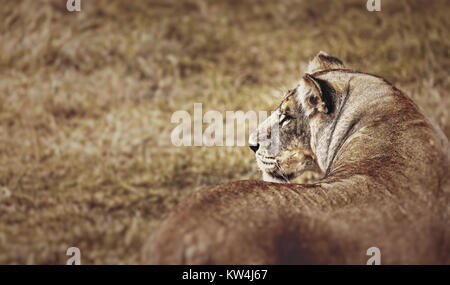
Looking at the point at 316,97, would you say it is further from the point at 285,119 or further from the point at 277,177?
the point at 277,177

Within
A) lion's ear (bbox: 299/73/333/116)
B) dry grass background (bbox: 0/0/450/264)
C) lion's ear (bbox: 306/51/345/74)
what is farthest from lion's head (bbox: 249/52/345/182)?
dry grass background (bbox: 0/0/450/264)

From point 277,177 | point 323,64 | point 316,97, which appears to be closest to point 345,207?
point 316,97

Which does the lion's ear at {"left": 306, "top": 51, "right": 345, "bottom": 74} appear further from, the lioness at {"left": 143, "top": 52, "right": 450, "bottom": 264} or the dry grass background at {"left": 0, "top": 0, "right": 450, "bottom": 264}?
the dry grass background at {"left": 0, "top": 0, "right": 450, "bottom": 264}

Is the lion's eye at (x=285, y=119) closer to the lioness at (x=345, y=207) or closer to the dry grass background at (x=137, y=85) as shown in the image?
the lioness at (x=345, y=207)

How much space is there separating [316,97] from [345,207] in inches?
43.1

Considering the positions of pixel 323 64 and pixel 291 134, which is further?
pixel 323 64

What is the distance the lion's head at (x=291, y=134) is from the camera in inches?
131

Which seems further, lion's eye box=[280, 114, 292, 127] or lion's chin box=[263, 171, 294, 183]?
lion's chin box=[263, 171, 294, 183]

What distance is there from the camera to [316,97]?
10.8 feet

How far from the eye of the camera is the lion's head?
3.33 m

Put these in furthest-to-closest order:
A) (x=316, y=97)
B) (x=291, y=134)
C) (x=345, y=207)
Answer: (x=291, y=134)
(x=316, y=97)
(x=345, y=207)

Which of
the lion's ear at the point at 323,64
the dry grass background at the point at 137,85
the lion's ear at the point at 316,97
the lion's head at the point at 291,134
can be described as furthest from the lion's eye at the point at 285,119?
the dry grass background at the point at 137,85

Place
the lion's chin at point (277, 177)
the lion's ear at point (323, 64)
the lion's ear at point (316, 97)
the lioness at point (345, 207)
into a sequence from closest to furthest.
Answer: the lioness at point (345, 207) → the lion's ear at point (316, 97) → the lion's chin at point (277, 177) → the lion's ear at point (323, 64)

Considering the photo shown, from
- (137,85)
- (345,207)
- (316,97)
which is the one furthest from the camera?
(137,85)
